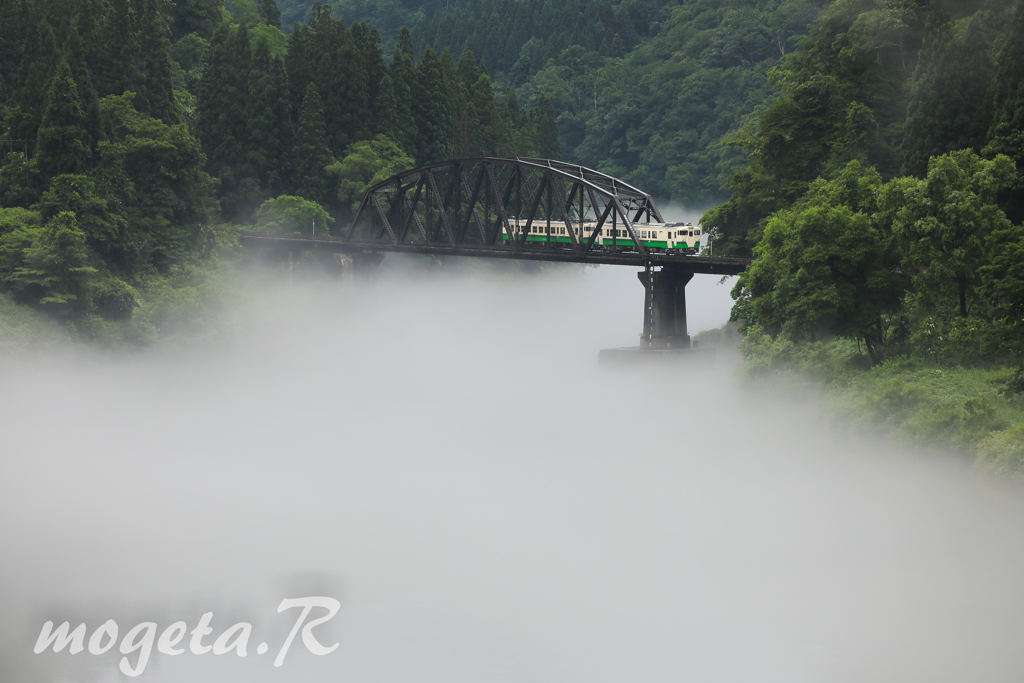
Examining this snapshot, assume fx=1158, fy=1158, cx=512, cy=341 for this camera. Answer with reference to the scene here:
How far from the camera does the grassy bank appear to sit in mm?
42375

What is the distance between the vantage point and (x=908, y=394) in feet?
160

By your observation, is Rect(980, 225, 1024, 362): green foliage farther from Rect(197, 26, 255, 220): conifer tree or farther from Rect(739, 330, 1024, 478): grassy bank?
Rect(197, 26, 255, 220): conifer tree

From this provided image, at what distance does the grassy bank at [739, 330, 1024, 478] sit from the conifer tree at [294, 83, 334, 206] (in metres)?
64.5

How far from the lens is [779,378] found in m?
59.2

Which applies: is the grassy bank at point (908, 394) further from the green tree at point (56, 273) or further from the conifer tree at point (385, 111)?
the conifer tree at point (385, 111)

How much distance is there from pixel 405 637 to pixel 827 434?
80.7 feet

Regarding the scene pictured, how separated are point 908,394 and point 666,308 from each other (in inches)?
1297

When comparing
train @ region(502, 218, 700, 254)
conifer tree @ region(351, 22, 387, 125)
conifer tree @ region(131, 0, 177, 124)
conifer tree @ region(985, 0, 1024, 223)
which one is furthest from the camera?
conifer tree @ region(351, 22, 387, 125)

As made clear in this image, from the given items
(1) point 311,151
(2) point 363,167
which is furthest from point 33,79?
(2) point 363,167

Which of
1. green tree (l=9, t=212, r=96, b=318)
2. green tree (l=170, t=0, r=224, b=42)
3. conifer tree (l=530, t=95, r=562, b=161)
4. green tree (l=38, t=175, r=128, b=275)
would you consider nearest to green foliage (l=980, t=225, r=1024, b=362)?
green tree (l=9, t=212, r=96, b=318)

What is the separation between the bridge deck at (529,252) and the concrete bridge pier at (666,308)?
0.92 metres

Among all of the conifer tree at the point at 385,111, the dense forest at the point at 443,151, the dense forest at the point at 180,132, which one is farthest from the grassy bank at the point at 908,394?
the conifer tree at the point at 385,111

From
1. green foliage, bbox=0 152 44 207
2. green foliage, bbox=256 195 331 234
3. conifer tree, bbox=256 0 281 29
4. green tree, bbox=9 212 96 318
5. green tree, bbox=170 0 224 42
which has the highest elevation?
conifer tree, bbox=256 0 281 29

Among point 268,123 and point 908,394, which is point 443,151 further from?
point 908,394
